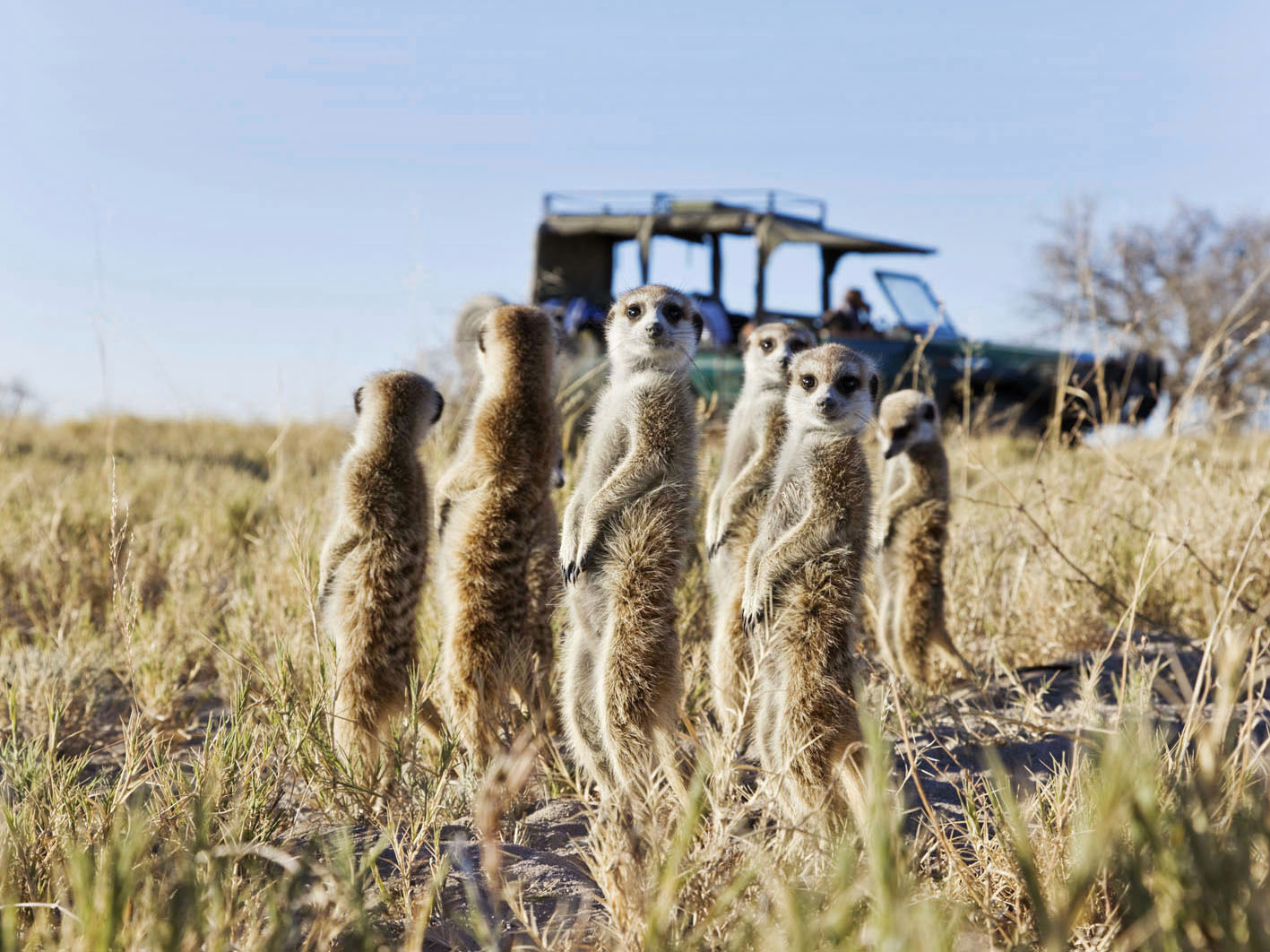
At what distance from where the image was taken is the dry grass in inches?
62.6

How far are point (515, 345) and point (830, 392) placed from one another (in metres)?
1.07

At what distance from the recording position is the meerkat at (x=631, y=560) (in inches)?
106

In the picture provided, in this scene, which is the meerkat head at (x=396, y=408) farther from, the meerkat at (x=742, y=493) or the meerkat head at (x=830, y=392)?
the meerkat head at (x=830, y=392)

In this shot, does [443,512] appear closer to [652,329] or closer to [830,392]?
[652,329]

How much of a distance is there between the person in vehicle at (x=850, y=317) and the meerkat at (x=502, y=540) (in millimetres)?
7603

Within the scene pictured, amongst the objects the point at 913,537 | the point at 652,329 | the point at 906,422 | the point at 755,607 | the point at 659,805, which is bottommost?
the point at 659,805

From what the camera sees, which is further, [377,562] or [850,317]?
[850,317]

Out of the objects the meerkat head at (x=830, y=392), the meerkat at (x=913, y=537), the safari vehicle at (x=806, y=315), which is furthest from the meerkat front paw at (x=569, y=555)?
the safari vehicle at (x=806, y=315)

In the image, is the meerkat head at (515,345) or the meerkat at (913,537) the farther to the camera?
the meerkat at (913,537)

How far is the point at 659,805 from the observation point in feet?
7.20

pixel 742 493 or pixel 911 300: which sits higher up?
pixel 911 300

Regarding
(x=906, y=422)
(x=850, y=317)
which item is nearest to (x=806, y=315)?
(x=850, y=317)

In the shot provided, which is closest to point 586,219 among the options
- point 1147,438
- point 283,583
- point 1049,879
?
point 1147,438

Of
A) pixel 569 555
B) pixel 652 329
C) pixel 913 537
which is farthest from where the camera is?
pixel 913 537
